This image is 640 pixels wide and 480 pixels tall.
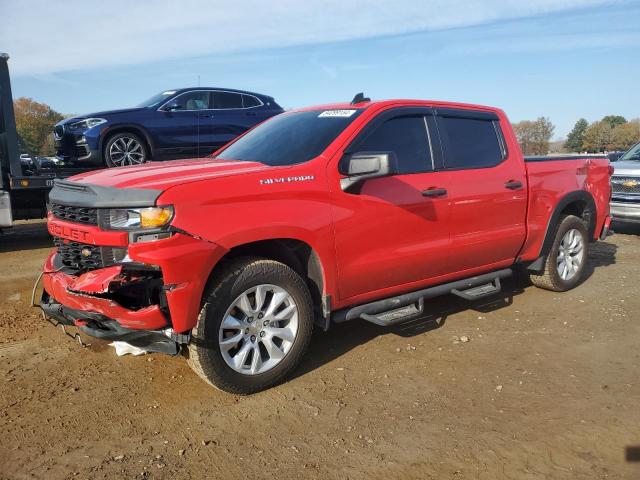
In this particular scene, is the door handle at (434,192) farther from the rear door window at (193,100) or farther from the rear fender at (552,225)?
the rear door window at (193,100)

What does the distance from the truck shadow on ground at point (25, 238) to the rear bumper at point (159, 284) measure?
19.9 ft

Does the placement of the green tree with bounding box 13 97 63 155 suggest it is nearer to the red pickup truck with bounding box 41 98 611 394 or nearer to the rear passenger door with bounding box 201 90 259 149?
the rear passenger door with bounding box 201 90 259 149

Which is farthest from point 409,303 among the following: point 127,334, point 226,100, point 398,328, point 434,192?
point 226,100

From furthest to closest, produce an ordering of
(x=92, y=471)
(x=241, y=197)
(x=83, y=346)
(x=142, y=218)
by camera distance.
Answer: (x=83, y=346) → (x=241, y=197) → (x=142, y=218) → (x=92, y=471)

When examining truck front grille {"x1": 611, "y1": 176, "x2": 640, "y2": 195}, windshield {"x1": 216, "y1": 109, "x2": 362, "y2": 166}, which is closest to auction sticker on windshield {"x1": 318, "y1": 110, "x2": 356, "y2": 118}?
windshield {"x1": 216, "y1": 109, "x2": 362, "y2": 166}

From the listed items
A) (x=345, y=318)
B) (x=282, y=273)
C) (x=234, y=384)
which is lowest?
(x=234, y=384)

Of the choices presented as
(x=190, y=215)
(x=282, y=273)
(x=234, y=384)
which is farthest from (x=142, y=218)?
(x=234, y=384)

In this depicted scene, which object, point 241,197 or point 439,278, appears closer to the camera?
point 241,197

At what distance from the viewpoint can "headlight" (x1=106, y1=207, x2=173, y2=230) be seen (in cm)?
304

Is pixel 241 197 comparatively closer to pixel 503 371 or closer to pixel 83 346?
pixel 83 346

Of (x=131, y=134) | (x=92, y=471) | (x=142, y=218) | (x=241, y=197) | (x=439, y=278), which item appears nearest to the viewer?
(x=92, y=471)

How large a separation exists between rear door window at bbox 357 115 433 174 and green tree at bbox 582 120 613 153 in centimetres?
6809

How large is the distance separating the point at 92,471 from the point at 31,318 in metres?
2.69

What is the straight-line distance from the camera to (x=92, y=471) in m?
2.70
